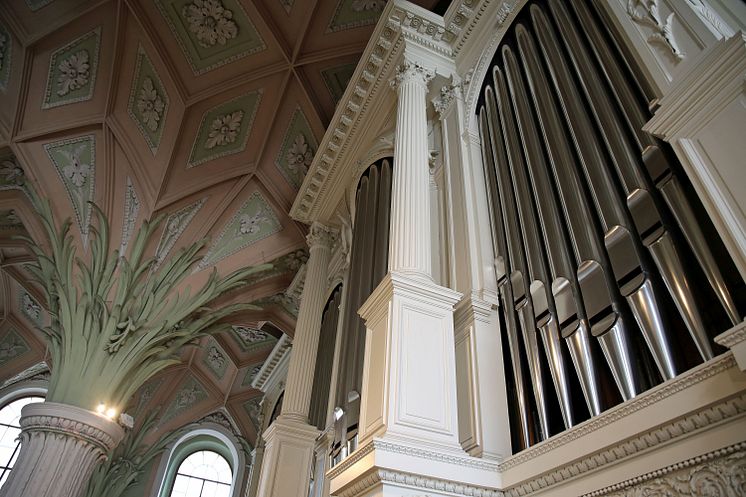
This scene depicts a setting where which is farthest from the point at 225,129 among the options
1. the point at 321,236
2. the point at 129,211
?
the point at 321,236

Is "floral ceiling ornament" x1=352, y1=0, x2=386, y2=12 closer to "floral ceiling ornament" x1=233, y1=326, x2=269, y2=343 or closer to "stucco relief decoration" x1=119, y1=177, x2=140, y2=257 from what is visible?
"stucco relief decoration" x1=119, y1=177, x2=140, y2=257

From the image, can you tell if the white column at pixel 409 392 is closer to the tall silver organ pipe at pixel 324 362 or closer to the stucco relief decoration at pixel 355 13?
Result: the tall silver organ pipe at pixel 324 362

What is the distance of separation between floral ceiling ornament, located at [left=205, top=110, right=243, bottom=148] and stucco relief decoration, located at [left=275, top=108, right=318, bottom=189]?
0.64 meters

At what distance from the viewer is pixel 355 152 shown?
5.89m

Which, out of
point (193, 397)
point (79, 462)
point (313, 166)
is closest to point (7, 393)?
point (193, 397)

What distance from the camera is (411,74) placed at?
4.39m

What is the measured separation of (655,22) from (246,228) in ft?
19.6

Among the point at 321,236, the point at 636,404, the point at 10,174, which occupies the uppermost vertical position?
the point at 10,174

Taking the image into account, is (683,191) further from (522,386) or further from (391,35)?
(391,35)

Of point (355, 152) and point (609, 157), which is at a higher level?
point (355, 152)

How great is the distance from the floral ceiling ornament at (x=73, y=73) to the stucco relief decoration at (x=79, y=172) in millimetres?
603

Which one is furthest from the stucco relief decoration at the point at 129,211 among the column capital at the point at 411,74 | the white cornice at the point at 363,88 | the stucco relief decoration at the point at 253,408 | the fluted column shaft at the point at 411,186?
the stucco relief decoration at the point at 253,408

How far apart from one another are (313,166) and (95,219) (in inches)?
112

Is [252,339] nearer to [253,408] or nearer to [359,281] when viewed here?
[253,408]
